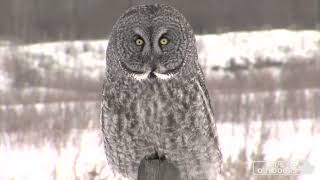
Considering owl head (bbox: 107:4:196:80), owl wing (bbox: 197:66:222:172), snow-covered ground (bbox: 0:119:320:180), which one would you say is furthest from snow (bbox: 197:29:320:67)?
owl head (bbox: 107:4:196:80)

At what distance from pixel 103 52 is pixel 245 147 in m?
0.77

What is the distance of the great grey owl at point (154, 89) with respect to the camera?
1.39 metres

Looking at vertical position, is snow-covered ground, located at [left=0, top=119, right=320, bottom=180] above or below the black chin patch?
below

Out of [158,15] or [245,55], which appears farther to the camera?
[245,55]

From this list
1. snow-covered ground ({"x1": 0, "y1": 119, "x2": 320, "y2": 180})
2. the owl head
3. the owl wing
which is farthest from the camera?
snow-covered ground ({"x1": 0, "y1": 119, "x2": 320, "y2": 180})

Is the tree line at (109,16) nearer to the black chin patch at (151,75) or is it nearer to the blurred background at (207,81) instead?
the blurred background at (207,81)

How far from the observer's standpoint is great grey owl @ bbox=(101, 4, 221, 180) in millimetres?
1389

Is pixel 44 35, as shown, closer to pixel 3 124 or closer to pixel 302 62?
pixel 3 124

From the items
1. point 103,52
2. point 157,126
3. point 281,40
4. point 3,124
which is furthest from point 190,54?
point 3,124

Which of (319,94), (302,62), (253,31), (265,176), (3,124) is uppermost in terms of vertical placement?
(253,31)

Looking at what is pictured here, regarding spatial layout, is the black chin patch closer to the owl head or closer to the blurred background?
the owl head

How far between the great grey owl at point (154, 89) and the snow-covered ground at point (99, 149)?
55 centimetres

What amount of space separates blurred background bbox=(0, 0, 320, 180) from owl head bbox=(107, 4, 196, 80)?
2.07ft

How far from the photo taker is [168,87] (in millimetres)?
1433
